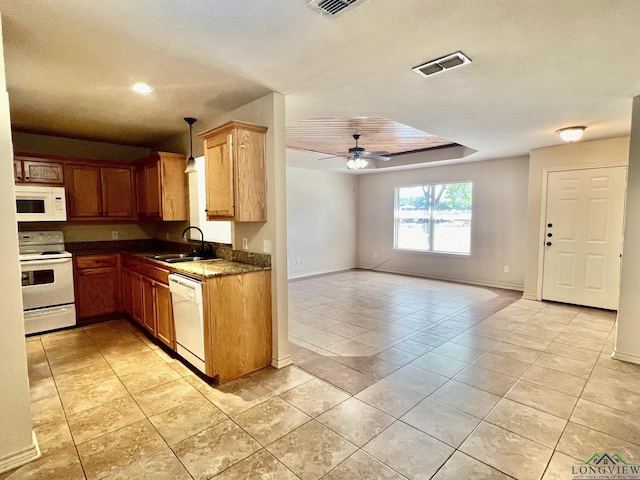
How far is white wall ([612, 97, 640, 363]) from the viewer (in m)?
3.01

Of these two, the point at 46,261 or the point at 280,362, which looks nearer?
the point at 280,362

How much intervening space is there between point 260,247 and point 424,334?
2146 mm

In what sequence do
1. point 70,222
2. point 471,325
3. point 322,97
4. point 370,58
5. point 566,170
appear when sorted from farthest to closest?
point 566,170 < point 70,222 < point 471,325 < point 322,97 < point 370,58

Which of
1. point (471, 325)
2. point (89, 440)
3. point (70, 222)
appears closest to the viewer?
point (89, 440)

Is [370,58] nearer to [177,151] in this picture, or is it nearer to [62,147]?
[177,151]

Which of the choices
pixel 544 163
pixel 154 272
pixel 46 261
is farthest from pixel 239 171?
pixel 544 163

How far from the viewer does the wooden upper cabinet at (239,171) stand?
9.38 ft

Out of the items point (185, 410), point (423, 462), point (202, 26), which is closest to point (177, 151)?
point (202, 26)

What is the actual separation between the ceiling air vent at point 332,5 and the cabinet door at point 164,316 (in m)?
2.65

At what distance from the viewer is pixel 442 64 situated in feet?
7.64

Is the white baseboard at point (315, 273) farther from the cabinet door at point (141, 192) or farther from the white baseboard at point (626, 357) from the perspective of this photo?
the white baseboard at point (626, 357)

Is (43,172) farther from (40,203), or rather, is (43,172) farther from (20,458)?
(20,458)

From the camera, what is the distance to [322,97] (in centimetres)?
296

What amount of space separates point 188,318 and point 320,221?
5.02 metres
